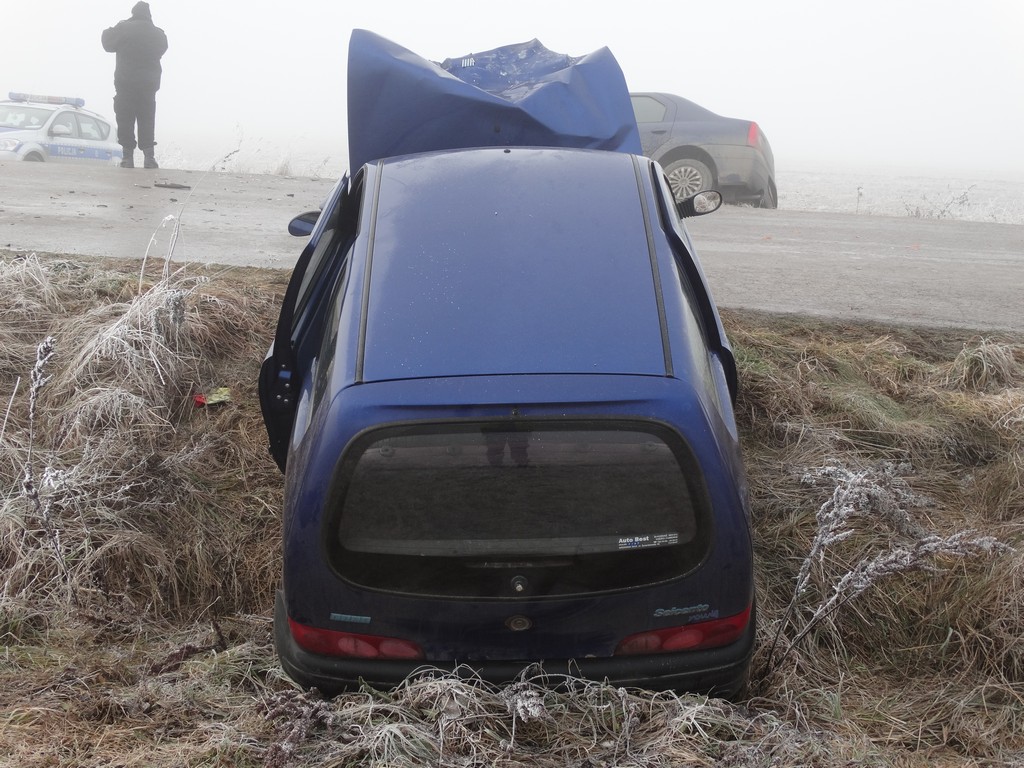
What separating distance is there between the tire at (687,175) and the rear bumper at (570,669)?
9.40m

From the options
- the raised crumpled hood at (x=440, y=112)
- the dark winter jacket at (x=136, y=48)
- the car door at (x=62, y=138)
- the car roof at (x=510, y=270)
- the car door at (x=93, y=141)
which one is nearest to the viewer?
the car roof at (x=510, y=270)

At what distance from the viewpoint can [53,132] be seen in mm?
15273

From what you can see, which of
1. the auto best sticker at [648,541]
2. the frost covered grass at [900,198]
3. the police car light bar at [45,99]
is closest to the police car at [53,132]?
the police car light bar at [45,99]

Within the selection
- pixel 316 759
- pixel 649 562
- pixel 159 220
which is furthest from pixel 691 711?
pixel 159 220

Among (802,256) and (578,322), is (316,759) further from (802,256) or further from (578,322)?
(802,256)

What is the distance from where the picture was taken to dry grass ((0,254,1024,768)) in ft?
8.11

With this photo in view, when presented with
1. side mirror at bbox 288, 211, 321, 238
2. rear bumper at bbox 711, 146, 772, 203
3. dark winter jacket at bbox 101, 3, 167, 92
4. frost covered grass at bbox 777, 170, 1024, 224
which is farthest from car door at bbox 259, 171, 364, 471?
frost covered grass at bbox 777, 170, 1024, 224

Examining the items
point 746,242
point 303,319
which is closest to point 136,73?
point 746,242

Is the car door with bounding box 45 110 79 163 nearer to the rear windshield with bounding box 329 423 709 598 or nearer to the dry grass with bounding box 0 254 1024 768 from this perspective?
the dry grass with bounding box 0 254 1024 768

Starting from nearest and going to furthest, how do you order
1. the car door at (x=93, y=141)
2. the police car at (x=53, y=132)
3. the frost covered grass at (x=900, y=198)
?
the police car at (x=53, y=132) < the car door at (x=93, y=141) < the frost covered grass at (x=900, y=198)

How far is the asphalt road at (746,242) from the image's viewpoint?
6.50m

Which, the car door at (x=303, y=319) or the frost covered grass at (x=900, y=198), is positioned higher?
the car door at (x=303, y=319)

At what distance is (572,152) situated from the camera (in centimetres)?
349

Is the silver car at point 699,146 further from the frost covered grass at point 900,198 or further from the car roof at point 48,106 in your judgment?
the car roof at point 48,106
